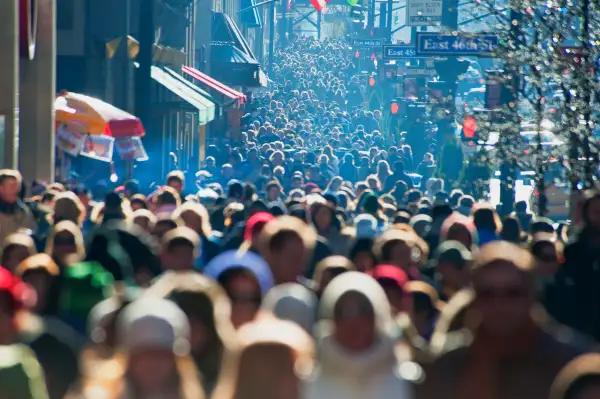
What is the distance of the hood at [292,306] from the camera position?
781 centimetres

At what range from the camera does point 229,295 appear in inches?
313

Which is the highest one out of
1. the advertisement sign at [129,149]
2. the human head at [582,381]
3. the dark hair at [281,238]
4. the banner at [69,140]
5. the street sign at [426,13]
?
the street sign at [426,13]

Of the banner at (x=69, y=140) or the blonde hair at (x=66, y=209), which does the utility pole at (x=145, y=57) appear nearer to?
the banner at (x=69, y=140)

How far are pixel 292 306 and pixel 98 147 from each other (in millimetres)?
18175

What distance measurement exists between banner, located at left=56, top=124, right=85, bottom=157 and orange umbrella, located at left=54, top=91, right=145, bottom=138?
0.09m

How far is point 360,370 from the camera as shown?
6.29 meters

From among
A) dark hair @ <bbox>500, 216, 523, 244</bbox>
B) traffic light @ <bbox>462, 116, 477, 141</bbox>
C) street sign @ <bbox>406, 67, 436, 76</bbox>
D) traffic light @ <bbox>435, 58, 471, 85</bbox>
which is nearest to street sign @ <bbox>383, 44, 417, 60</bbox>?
street sign @ <bbox>406, 67, 436, 76</bbox>

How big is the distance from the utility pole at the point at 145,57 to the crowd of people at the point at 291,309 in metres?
14.1

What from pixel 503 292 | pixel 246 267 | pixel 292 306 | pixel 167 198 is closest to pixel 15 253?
pixel 246 267

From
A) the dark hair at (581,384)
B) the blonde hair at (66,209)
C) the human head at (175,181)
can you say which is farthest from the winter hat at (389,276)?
the human head at (175,181)

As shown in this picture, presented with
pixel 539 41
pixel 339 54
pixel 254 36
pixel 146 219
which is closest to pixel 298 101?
pixel 254 36

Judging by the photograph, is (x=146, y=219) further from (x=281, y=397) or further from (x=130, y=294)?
(x=281, y=397)

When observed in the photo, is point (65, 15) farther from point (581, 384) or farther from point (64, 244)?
point (581, 384)

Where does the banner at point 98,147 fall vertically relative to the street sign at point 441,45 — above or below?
below
